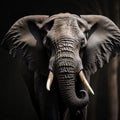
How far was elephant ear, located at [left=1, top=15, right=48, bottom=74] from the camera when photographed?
3.02m

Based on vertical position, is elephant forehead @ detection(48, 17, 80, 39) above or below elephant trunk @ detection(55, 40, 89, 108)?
above

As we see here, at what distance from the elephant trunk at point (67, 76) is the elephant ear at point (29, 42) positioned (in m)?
0.27

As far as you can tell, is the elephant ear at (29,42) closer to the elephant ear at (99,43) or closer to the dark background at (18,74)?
the elephant ear at (99,43)

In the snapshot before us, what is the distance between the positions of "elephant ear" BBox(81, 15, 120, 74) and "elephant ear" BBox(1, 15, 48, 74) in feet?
0.73

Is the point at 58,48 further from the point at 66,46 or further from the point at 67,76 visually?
the point at 67,76

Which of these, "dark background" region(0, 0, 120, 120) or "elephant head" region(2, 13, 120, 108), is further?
"dark background" region(0, 0, 120, 120)

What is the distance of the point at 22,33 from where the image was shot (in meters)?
3.09

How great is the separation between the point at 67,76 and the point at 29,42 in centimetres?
42

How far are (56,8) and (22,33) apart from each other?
0.77 meters

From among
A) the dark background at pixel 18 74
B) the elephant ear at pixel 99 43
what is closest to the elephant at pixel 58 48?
the elephant ear at pixel 99 43

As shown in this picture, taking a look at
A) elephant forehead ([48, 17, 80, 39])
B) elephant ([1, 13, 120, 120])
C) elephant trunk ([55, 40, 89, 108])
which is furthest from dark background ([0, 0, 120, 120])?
elephant trunk ([55, 40, 89, 108])

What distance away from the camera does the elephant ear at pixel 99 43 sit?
3.01m

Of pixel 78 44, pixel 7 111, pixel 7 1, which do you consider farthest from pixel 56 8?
pixel 78 44

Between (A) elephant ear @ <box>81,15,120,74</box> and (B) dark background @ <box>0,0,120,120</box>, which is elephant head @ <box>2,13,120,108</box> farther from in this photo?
(B) dark background @ <box>0,0,120,120</box>
